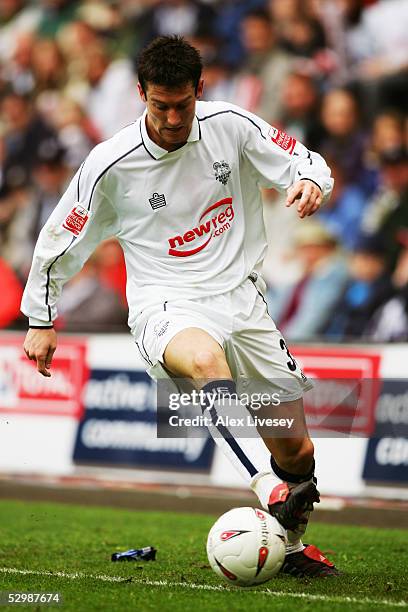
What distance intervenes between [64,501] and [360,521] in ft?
10.5

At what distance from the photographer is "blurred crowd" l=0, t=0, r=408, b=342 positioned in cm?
1282

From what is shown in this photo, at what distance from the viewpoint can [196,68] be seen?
579 centimetres

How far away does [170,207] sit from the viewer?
6109 mm

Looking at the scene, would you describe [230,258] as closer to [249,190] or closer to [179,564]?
[249,190]

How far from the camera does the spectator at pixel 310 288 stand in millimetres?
12984

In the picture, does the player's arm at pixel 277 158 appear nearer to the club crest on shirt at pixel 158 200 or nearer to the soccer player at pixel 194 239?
the soccer player at pixel 194 239

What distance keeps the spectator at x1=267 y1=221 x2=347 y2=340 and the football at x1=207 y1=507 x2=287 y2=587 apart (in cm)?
750

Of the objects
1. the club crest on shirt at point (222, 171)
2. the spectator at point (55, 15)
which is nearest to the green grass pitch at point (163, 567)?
the club crest on shirt at point (222, 171)

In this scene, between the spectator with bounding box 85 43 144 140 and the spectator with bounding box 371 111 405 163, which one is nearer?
the spectator with bounding box 371 111 405 163

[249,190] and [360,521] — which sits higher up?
[249,190]

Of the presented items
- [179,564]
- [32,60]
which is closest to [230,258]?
[179,564]

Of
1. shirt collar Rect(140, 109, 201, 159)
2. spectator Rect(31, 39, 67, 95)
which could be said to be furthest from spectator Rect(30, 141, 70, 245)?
shirt collar Rect(140, 109, 201, 159)

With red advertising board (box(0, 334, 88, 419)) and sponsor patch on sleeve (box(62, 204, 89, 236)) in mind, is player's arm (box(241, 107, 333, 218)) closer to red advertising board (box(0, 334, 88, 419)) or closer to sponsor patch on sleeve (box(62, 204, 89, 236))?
sponsor patch on sleeve (box(62, 204, 89, 236))

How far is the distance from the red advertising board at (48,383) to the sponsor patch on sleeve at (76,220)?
6666mm
